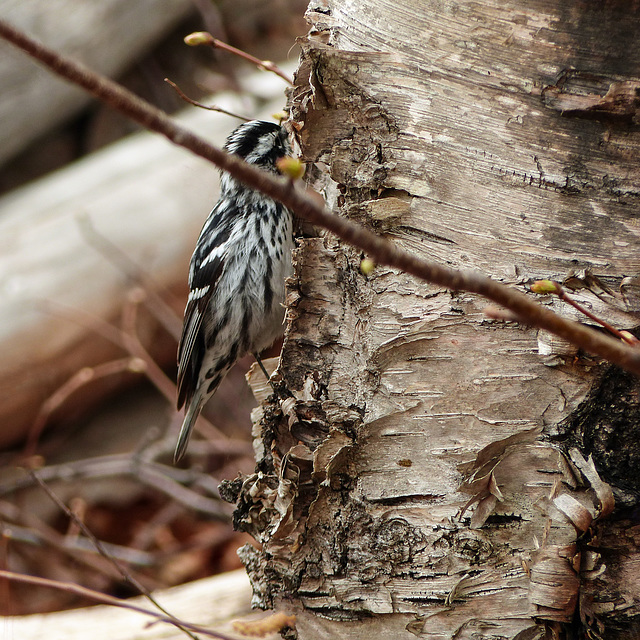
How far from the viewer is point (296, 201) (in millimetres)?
757

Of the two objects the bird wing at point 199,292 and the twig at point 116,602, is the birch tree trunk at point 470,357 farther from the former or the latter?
the bird wing at point 199,292

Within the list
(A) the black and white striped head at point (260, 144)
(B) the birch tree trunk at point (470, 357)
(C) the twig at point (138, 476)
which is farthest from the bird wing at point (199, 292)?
(B) the birch tree trunk at point (470, 357)

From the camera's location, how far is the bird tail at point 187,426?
3.14 m

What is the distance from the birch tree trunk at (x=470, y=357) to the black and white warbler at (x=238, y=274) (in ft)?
4.19

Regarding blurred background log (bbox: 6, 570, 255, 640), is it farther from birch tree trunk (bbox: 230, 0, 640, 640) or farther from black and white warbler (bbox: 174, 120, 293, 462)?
birch tree trunk (bbox: 230, 0, 640, 640)

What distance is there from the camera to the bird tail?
3.14m

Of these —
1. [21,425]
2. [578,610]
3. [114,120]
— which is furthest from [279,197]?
[114,120]

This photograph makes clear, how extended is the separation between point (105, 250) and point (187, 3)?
2197mm

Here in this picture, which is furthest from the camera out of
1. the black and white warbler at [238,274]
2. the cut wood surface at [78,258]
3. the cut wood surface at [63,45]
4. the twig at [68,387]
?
the cut wood surface at [63,45]

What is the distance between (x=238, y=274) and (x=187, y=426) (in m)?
0.72

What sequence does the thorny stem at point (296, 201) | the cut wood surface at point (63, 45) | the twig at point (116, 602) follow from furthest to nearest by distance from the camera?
the cut wood surface at point (63, 45) → the twig at point (116, 602) → the thorny stem at point (296, 201)

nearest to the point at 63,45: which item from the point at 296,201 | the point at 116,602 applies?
the point at 116,602

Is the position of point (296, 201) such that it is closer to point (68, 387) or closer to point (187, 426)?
point (187, 426)

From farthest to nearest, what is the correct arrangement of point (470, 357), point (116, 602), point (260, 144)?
point (260, 144)
point (116, 602)
point (470, 357)
